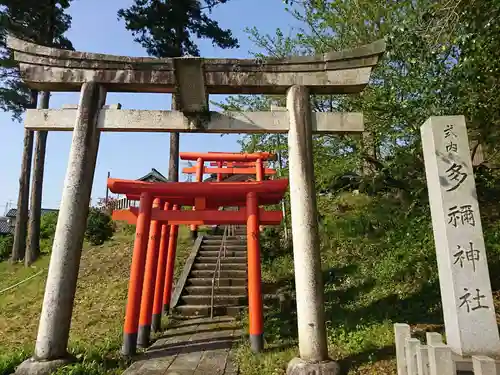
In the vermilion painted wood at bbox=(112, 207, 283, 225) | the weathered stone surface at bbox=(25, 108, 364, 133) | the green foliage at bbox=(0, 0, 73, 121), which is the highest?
the green foliage at bbox=(0, 0, 73, 121)

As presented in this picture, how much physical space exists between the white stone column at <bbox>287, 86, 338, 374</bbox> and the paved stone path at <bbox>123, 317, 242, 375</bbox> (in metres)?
1.23

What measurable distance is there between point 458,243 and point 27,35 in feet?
55.4

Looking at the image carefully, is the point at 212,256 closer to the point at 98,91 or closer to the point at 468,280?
the point at 98,91

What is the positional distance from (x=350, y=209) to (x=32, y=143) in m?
13.8

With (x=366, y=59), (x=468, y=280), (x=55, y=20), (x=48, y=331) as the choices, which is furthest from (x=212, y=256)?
(x=55, y=20)

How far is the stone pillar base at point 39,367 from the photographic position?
190 inches

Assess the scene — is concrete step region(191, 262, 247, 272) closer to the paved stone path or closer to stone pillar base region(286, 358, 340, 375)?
the paved stone path

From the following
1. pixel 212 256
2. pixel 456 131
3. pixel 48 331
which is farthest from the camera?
pixel 212 256

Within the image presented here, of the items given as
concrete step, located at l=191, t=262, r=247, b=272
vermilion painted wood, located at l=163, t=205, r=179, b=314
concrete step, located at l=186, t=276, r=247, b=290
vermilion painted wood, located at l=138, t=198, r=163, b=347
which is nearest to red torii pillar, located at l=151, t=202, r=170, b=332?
vermilion painted wood, located at l=163, t=205, r=179, b=314

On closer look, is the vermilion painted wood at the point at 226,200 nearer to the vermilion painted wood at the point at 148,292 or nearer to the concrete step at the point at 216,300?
the vermilion painted wood at the point at 148,292

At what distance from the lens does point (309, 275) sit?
16.9ft

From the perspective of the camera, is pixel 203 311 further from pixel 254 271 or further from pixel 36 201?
pixel 36 201

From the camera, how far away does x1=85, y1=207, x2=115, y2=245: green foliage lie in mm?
15508

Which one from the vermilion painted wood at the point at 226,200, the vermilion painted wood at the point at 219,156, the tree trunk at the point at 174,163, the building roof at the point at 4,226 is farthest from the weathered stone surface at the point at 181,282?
the building roof at the point at 4,226
